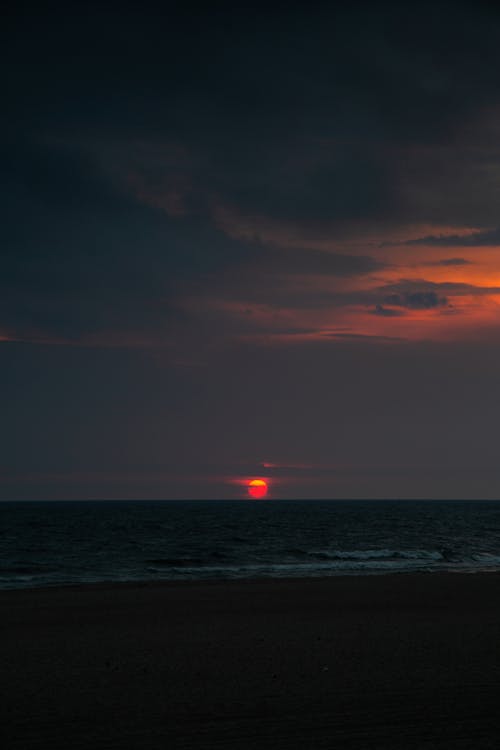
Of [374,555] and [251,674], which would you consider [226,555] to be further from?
[251,674]

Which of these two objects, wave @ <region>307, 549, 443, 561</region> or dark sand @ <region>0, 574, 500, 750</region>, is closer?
dark sand @ <region>0, 574, 500, 750</region>

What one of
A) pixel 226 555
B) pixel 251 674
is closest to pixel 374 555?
pixel 226 555

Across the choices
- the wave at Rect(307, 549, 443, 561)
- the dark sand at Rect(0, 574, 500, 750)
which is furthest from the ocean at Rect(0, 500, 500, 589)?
the dark sand at Rect(0, 574, 500, 750)

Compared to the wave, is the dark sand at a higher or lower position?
higher

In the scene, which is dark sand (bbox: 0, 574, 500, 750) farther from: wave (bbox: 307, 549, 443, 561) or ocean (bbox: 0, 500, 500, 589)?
wave (bbox: 307, 549, 443, 561)

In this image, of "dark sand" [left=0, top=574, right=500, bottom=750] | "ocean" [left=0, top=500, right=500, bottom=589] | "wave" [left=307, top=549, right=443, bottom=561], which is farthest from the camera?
"wave" [left=307, top=549, right=443, bottom=561]

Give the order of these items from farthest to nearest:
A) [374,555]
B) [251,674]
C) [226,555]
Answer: [226,555], [374,555], [251,674]

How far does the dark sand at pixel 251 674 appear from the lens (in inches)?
298

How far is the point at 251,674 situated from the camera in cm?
1011

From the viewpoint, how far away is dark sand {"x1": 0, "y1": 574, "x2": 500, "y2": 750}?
7.57 m

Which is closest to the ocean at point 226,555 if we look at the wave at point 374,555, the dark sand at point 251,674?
the wave at point 374,555

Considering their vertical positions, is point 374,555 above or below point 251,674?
below

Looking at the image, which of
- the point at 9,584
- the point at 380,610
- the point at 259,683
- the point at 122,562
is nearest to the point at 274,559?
the point at 122,562

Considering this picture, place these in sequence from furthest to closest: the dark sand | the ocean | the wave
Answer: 1. the wave
2. the ocean
3. the dark sand
